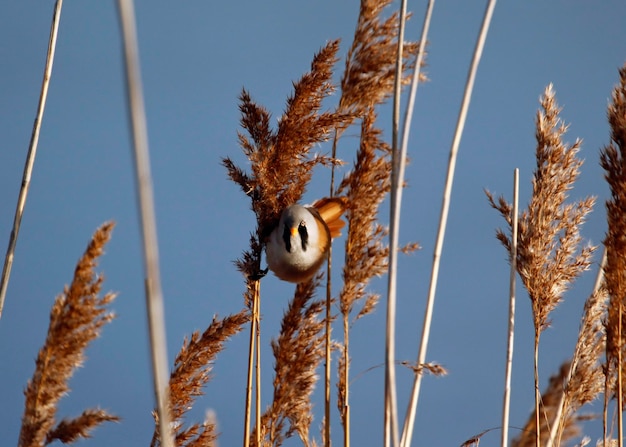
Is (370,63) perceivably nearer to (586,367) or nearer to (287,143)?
(287,143)

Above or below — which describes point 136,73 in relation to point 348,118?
below

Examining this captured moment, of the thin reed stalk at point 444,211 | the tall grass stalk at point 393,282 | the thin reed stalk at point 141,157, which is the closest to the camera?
the thin reed stalk at point 141,157

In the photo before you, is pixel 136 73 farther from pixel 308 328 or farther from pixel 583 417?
pixel 583 417

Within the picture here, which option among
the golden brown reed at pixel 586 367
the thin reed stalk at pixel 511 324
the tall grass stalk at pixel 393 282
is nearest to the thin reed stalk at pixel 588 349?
the golden brown reed at pixel 586 367

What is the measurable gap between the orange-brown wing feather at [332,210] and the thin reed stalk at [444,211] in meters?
0.86

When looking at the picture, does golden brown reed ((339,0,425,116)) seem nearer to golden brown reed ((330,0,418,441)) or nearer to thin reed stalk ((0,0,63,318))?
golden brown reed ((330,0,418,441))

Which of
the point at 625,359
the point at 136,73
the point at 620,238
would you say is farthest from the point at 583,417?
the point at 136,73

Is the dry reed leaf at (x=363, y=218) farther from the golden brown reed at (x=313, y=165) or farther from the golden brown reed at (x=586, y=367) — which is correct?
the golden brown reed at (x=586, y=367)

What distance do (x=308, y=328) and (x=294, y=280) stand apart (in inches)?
13.4

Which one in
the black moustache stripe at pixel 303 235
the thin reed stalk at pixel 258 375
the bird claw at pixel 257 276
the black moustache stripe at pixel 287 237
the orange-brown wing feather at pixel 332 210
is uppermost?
the orange-brown wing feather at pixel 332 210

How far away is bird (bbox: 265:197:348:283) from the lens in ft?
9.87

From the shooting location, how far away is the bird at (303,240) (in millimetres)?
3008

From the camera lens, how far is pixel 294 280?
A: 3.19 m

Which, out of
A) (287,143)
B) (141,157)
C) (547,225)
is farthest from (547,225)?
(141,157)
